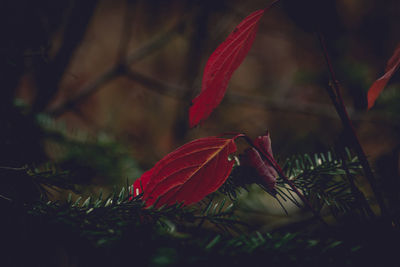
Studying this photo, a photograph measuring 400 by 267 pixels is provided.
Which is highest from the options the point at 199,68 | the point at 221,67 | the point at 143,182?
the point at 199,68

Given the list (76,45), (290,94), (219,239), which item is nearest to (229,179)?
(219,239)

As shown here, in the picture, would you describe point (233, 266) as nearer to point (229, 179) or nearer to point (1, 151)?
point (229, 179)

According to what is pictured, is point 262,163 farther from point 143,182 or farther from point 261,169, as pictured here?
point 143,182

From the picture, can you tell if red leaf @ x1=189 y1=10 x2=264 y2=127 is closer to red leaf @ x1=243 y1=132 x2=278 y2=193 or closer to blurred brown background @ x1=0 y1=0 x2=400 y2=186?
red leaf @ x1=243 y1=132 x2=278 y2=193

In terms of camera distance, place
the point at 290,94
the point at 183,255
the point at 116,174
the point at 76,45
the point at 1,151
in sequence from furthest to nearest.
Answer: the point at 290,94 < the point at 76,45 < the point at 116,174 < the point at 1,151 < the point at 183,255

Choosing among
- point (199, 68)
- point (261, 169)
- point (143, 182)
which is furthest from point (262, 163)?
point (199, 68)

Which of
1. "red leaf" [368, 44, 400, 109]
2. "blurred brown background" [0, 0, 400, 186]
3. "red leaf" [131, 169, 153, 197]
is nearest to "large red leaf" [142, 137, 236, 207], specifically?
"red leaf" [131, 169, 153, 197]
